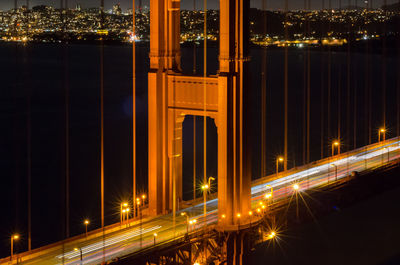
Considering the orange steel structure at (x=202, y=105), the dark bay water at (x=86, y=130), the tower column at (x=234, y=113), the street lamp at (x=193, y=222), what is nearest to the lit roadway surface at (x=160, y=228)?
the street lamp at (x=193, y=222)

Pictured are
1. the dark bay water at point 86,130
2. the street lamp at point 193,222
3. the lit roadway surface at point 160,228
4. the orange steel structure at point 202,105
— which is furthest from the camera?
the dark bay water at point 86,130

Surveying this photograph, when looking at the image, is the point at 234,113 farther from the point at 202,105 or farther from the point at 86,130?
the point at 86,130

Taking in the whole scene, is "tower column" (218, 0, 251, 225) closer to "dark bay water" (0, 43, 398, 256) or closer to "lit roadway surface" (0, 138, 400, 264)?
"lit roadway surface" (0, 138, 400, 264)

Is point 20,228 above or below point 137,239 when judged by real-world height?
below

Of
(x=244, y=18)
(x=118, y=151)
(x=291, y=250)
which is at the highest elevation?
(x=244, y=18)

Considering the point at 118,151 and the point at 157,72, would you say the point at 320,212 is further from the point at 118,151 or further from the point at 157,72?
the point at 118,151

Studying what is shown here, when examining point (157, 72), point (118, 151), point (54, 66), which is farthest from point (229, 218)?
point (54, 66)

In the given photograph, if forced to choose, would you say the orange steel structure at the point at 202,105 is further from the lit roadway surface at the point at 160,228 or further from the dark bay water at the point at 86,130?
the dark bay water at the point at 86,130
